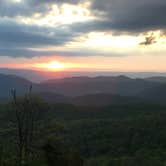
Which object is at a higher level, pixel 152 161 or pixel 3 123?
pixel 3 123

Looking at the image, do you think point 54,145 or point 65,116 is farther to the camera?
point 65,116

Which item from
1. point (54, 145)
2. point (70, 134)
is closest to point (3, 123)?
Answer: point (70, 134)

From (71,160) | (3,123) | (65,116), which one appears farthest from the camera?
(65,116)

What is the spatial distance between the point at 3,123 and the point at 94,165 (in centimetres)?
3583

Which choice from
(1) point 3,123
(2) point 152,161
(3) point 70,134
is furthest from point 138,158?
(1) point 3,123

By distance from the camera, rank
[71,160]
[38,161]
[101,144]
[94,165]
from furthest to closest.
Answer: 1. [101,144]
2. [94,165]
3. [71,160]
4. [38,161]

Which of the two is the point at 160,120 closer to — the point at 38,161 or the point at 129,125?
the point at 129,125

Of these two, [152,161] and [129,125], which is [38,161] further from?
[129,125]

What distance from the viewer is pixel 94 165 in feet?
332

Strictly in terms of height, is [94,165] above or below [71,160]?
below

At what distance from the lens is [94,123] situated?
6329 inches

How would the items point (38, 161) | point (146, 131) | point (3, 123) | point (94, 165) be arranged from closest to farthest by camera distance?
1. point (38, 161)
2. point (94, 165)
3. point (3, 123)
4. point (146, 131)

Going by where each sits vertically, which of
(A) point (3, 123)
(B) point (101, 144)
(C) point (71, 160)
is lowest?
(B) point (101, 144)

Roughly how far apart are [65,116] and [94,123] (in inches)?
1291
